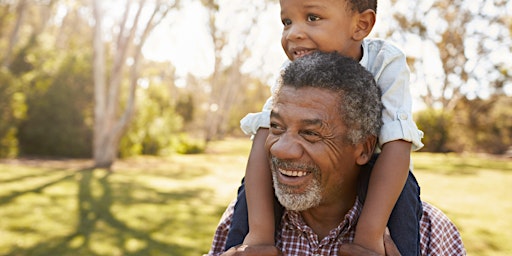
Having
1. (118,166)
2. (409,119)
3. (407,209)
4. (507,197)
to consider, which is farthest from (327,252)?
(118,166)

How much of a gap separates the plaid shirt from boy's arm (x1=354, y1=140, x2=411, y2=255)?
23 cm

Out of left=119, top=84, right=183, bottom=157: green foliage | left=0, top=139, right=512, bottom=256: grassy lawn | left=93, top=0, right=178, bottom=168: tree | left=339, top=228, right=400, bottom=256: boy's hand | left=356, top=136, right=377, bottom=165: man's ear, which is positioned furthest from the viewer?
left=119, top=84, right=183, bottom=157: green foliage

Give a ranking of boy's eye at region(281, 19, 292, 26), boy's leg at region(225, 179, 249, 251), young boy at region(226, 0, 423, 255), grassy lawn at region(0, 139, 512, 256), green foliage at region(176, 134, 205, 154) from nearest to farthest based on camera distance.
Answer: young boy at region(226, 0, 423, 255), boy's leg at region(225, 179, 249, 251), boy's eye at region(281, 19, 292, 26), grassy lawn at region(0, 139, 512, 256), green foliage at region(176, 134, 205, 154)

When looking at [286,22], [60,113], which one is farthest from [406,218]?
[60,113]

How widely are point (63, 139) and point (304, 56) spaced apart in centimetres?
1593

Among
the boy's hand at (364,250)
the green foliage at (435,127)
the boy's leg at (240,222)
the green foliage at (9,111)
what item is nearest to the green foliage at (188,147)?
the green foliage at (9,111)

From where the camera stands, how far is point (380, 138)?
1.91m

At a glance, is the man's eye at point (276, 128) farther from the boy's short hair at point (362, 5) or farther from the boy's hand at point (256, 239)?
the boy's short hair at point (362, 5)

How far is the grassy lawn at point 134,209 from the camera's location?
21.0 feet

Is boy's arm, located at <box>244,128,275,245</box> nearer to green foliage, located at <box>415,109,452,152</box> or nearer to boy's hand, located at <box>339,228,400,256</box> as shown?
boy's hand, located at <box>339,228,400,256</box>

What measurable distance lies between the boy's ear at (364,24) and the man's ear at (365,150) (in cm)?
48

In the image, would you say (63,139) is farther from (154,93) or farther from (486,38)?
(486,38)

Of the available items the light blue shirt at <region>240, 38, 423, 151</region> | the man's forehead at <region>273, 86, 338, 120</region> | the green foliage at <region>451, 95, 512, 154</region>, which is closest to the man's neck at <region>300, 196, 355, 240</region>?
the light blue shirt at <region>240, 38, 423, 151</region>

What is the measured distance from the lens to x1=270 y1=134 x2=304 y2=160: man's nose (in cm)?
178
